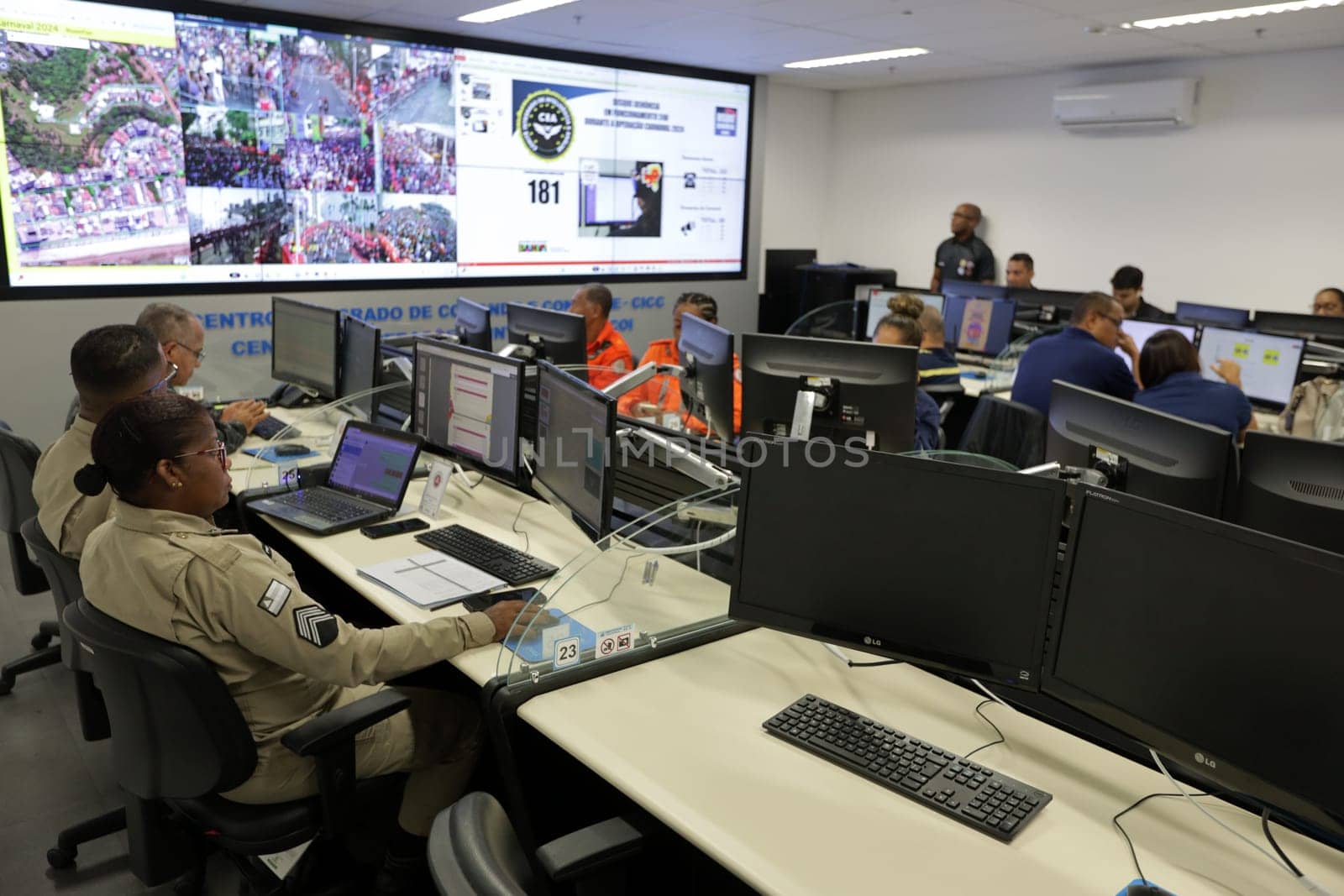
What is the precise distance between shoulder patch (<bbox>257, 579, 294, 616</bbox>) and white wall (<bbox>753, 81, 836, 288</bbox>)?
7.55m

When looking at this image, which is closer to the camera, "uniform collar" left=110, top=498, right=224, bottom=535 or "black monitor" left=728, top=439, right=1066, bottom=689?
"black monitor" left=728, top=439, right=1066, bottom=689

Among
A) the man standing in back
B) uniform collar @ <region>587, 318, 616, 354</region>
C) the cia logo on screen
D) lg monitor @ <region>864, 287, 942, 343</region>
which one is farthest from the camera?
the man standing in back

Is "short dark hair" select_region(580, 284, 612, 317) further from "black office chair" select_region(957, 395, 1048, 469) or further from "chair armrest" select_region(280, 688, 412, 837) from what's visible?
"chair armrest" select_region(280, 688, 412, 837)

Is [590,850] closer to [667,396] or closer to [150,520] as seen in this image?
[150,520]

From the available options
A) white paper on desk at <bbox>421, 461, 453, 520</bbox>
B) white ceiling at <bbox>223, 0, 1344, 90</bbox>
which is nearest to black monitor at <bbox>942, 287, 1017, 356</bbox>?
white ceiling at <bbox>223, 0, 1344, 90</bbox>

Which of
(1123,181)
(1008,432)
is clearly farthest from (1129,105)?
(1008,432)

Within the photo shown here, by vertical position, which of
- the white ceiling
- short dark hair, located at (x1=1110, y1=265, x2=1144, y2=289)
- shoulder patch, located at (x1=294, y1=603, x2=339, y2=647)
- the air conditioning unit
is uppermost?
the white ceiling

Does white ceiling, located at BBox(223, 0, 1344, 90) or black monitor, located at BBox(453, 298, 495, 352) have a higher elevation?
white ceiling, located at BBox(223, 0, 1344, 90)

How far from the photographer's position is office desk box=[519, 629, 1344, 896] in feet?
4.39

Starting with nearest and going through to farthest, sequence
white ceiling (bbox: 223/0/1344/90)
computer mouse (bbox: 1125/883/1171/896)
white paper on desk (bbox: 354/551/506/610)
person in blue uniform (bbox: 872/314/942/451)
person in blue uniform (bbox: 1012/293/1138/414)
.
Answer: computer mouse (bbox: 1125/883/1171/896), white paper on desk (bbox: 354/551/506/610), person in blue uniform (bbox: 872/314/942/451), person in blue uniform (bbox: 1012/293/1138/414), white ceiling (bbox: 223/0/1344/90)

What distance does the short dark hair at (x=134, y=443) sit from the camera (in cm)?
173

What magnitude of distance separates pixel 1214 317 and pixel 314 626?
5096 mm

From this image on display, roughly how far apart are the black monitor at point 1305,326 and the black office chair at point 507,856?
14.4 ft

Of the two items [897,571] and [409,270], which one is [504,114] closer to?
[409,270]
